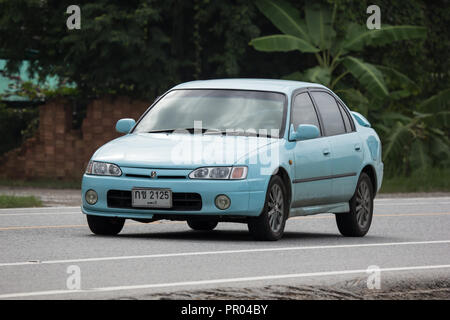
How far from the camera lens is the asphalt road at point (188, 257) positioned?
8906 mm

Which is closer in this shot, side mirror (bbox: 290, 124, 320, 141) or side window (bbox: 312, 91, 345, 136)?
side mirror (bbox: 290, 124, 320, 141)

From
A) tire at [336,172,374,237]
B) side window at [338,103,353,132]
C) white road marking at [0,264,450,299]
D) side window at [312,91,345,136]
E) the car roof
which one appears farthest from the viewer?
side window at [338,103,353,132]

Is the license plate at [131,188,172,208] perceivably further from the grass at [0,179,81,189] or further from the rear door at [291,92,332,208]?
the grass at [0,179,81,189]

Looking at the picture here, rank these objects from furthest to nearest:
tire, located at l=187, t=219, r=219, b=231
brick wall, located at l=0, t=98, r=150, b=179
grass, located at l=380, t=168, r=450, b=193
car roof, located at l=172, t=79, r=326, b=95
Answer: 1. brick wall, located at l=0, t=98, r=150, b=179
2. grass, located at l=380, t=168, r=450, b=193
3. tire, located at l=187, t=219, r=219, b=231
4. car roof, located at l=172, t=79, r=326, b=95

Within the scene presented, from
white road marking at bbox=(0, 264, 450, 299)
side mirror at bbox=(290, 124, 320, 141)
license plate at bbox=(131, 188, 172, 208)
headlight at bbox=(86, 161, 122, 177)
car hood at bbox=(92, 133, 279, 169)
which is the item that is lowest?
white road marking at bbox=(0, 264, 450, 299)

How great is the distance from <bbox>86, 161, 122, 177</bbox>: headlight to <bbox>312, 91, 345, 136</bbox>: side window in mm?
2862

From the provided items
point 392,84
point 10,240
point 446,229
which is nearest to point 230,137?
point 10,240

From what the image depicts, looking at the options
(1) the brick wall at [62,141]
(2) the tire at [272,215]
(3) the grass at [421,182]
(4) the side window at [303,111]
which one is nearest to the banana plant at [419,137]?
(3) the grass at [421,182]

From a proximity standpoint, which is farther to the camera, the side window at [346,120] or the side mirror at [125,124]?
the side window at [346,120]

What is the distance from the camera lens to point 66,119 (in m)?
27.8

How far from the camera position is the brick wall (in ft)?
90.1

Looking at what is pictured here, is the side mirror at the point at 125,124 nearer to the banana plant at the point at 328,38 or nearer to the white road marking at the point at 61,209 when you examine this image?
the white road marking at the point at 61,209

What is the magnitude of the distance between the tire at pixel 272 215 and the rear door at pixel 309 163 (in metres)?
0.33

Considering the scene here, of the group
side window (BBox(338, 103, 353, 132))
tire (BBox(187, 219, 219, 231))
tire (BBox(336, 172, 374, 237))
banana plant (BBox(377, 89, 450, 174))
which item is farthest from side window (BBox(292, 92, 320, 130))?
banana plant (BBox(377, 89, 450, 174))
